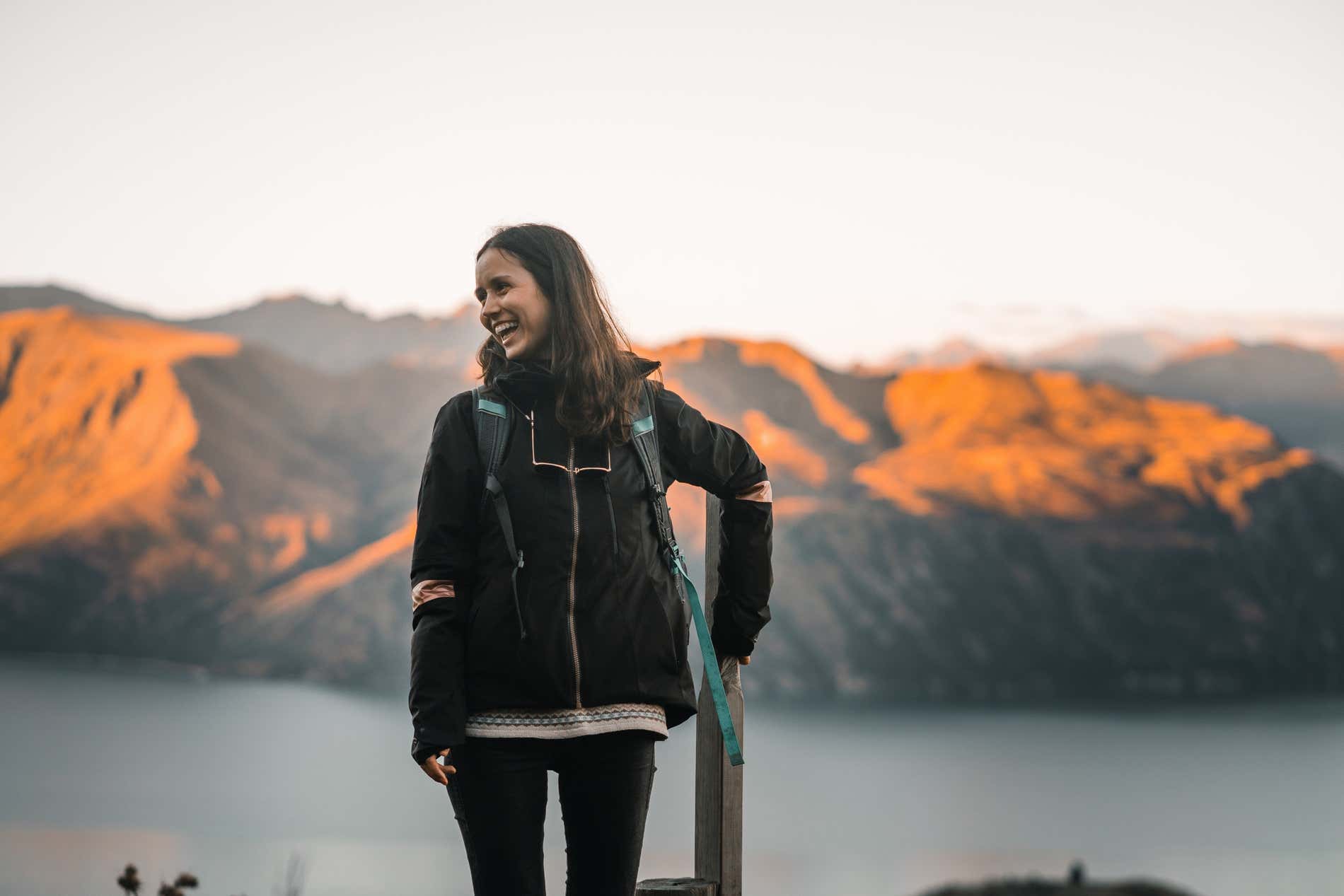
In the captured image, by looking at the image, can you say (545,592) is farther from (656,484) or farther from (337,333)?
(337,333)

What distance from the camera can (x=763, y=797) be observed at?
2499 inches

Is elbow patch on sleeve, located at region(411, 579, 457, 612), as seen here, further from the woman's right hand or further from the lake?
the lake

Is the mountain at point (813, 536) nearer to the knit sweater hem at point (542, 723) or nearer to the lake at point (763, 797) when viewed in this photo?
the lake at point (763, 797)

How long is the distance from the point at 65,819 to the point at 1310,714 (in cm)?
7461

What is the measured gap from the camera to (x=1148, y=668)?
10219 centimetres

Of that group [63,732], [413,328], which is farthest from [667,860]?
[413,328]

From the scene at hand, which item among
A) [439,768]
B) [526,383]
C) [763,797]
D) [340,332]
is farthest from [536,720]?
[340,332]

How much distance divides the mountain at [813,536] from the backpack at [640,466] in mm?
82006

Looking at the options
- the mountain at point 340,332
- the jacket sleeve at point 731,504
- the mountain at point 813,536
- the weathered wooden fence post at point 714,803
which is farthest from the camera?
the mountain at point 340,332

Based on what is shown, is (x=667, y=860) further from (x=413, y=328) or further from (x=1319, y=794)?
(x=413, y=328)

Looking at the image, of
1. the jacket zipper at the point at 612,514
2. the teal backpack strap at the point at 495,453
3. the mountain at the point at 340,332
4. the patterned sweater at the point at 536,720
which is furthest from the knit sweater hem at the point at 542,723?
the mountain at the point at 340,332

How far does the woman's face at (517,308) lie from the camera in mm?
2064

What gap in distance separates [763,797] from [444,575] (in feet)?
209

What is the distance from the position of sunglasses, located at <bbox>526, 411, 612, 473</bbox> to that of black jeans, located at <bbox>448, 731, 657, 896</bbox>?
370 millimetres
